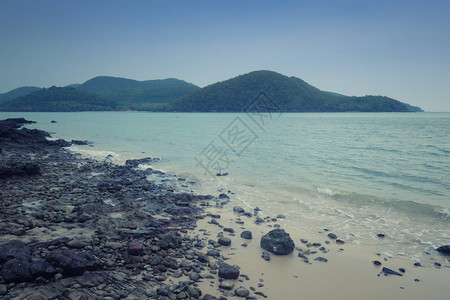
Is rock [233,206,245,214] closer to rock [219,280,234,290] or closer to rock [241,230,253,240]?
rock [241,230,253,240]

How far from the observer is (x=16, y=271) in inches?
179

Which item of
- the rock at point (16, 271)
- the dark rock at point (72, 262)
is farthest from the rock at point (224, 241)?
the rock at point (16, 271)

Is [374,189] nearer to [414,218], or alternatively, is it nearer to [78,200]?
[414,218]

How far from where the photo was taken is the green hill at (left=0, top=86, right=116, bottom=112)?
161625 mm

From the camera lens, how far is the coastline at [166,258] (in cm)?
490

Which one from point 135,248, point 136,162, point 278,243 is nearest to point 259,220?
point 278,243

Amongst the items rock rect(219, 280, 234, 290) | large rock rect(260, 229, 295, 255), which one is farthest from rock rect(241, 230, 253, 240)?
rock rect(219, 280, 234, 290)

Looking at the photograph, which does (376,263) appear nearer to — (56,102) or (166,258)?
(166,258)

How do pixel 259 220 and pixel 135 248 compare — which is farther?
pixel 259 220

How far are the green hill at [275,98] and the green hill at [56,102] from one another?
183 feet

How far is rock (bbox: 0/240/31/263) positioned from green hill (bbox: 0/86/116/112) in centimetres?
18696

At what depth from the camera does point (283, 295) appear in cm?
518

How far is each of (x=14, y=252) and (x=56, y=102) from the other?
193 metres

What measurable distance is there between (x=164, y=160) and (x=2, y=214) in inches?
558
